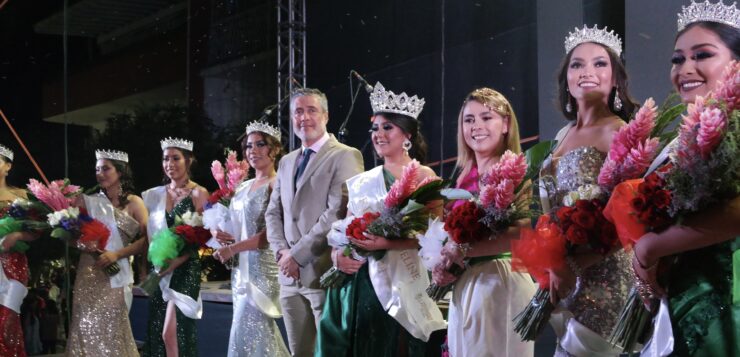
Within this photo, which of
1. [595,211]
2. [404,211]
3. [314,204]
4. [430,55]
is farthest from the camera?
[430,55]

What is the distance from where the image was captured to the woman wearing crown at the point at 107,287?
589cm

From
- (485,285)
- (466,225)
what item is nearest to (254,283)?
(485,285)

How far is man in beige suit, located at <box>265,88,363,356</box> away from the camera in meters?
4.21

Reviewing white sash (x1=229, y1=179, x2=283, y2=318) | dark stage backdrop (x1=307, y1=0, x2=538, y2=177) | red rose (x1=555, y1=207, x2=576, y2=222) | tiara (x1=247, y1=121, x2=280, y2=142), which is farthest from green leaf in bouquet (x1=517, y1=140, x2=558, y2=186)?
dark stage backdrop (x1=307, y1=0, x2=538, y2=177)

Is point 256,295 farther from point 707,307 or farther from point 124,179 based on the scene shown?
point 707,307

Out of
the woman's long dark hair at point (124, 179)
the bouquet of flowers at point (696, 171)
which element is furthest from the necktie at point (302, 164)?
the bouquet of flowers at point (696, 171)

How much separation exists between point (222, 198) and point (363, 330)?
76.1 inches

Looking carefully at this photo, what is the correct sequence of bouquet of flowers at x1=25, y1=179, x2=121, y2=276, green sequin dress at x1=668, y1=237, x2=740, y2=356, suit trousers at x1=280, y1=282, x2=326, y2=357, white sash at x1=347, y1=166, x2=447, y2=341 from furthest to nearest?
bouquet of flowers at x1=25, y1=179, x2=121, y2=276
suit trousers at x1=280, y1=282, x2=326, y2=357
white sash at x1=347, y1=166, x2=447, y2=341
green sequin dress at x1=668, y1=237, x2=740, y2=356

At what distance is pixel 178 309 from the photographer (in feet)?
18.5

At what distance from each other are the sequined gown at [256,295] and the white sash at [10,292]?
186 centimetres

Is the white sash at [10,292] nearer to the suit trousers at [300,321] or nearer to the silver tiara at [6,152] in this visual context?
the silver tiara at [6,152]

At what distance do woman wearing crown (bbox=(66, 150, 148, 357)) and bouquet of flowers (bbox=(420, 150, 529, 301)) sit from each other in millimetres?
3484

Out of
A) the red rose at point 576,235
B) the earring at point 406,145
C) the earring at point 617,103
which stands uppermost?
the earring at point 617,103

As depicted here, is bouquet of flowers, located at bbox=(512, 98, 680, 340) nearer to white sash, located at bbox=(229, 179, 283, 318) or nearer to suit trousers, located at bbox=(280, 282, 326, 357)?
suit trousers, located at bbox=(280, 282, 326, 357)
